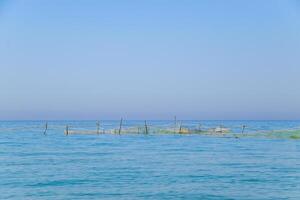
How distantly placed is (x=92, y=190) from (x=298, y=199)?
23.6 feet

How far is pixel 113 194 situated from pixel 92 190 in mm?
1232

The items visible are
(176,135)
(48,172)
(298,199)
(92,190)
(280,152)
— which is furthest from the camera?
(176,135)

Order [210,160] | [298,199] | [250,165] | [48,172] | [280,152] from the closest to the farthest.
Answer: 1. [298,199]
2. [48,172]
3. [250,165]
4. [210,160]
5. [280,152]

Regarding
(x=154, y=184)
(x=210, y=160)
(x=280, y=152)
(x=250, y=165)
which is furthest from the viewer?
(x=280, y=152)

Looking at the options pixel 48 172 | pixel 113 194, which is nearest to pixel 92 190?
Answer: pixel 113 194

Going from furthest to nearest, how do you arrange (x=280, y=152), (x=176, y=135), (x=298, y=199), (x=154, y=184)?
(x=176, y=135)
(x=280, y=152)
(x=154, y=184)
(x=298, y=199)

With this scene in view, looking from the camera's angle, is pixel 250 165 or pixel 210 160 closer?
pixel 250 165

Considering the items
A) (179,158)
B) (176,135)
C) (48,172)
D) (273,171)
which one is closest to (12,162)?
(48,172)

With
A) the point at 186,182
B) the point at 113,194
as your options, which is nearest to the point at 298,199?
the point at 186,182

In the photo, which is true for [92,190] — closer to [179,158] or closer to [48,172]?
[48,172]

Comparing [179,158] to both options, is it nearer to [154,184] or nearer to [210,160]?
[210,160]

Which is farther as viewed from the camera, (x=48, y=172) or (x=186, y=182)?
(x=48, y=172)

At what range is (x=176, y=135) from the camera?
175 ft

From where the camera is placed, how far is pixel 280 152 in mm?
32812
